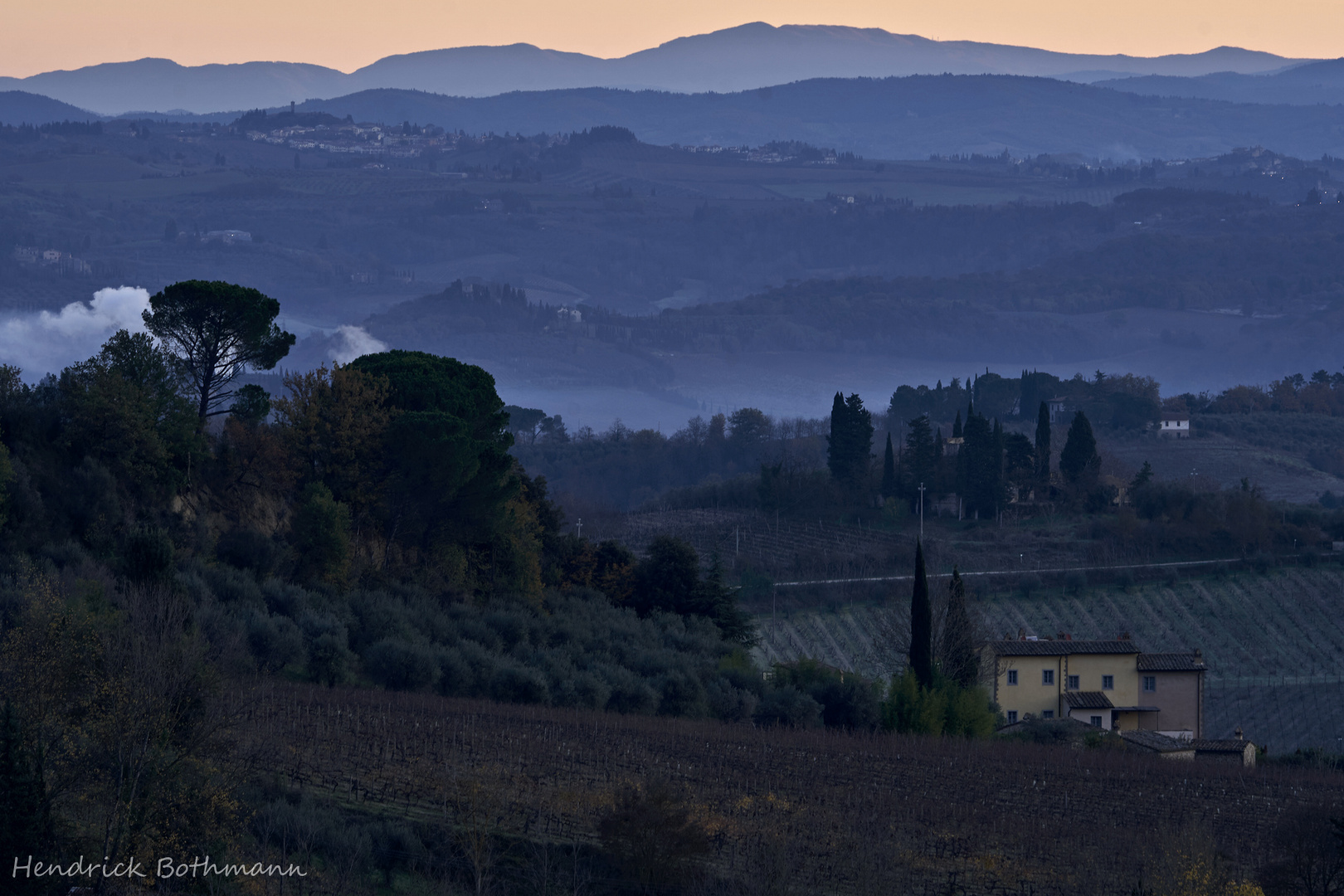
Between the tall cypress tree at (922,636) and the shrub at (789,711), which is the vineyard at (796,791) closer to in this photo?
the shrub at (789,711)

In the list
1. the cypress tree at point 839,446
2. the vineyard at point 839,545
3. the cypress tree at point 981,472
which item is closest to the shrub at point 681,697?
the vineyard at point 839,545

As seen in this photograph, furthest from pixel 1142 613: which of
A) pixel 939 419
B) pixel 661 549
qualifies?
pixel 939 419

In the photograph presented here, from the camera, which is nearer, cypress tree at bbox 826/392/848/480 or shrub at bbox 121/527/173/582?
shrub at bbox 121/527/173/582

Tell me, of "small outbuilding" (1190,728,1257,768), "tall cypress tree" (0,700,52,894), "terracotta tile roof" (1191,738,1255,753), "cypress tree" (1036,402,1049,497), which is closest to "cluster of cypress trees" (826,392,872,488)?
"cypress tree" (1036,402,1049,497)

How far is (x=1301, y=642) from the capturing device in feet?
238

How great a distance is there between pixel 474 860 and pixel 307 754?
221 inches

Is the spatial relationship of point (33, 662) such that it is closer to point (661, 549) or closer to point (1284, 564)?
point (661, 549)

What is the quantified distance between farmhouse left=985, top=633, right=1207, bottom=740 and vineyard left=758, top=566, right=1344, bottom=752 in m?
5.03

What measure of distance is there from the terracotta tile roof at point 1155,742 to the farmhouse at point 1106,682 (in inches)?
252

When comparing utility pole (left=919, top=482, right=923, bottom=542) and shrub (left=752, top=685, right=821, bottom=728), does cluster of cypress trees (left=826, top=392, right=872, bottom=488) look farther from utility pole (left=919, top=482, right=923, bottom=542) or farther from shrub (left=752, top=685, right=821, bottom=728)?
shrub (left=752, top=685, right=821, bottom=728)

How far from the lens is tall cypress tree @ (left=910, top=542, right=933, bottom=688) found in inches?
1793

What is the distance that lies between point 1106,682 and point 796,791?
990 inches

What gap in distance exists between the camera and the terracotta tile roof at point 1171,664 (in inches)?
2077
